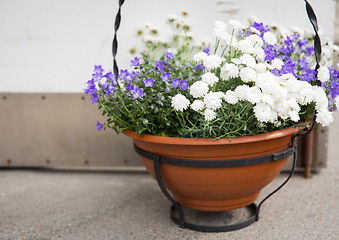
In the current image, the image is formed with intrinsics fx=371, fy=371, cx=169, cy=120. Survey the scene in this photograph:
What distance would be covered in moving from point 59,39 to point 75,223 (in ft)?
4.31

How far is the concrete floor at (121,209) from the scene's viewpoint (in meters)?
1.93

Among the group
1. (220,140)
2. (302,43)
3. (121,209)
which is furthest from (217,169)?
(302,43)

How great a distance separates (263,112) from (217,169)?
1.13 ft

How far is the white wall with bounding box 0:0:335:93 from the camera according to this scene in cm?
247

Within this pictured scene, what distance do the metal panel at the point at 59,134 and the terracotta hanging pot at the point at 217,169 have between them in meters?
0.95

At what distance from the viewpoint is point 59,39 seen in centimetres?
265

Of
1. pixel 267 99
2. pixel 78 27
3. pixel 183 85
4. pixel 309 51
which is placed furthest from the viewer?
pixel 78 27

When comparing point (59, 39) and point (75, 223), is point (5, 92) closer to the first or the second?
point (59, 39)

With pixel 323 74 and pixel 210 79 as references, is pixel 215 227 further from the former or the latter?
pixel 323 74


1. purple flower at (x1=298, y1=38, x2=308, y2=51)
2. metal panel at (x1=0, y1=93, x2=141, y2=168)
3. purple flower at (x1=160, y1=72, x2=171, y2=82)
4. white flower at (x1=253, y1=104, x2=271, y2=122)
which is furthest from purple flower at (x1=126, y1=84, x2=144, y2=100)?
metal panel at (x1=0, y1=93, x2=141, y2=168)

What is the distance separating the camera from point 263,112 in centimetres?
151

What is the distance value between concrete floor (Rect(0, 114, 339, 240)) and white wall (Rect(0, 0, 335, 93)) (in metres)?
0.70

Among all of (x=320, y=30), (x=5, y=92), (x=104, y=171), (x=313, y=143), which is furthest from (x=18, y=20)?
(x=313, y=143)

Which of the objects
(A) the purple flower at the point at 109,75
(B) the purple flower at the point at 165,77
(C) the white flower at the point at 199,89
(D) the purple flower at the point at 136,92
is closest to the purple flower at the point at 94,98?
(A) the purple flower at the point at 109,75
